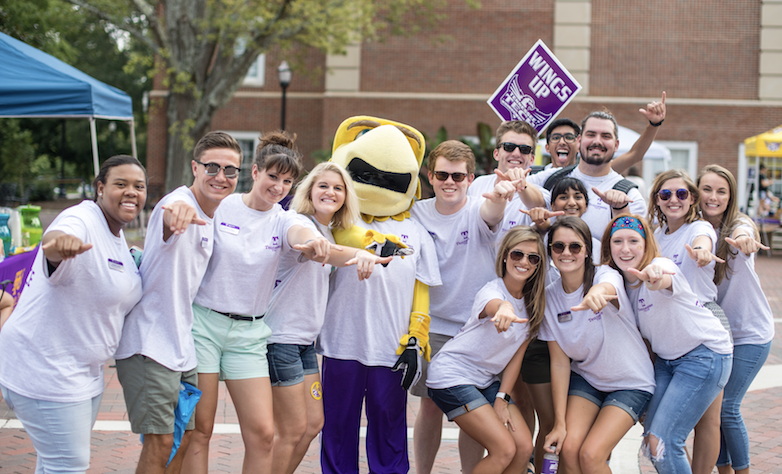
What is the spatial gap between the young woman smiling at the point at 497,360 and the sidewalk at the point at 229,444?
3.39ft

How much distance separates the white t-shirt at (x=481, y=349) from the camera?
3.63m

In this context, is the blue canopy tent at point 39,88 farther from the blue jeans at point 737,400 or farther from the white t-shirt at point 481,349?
the blue jeans at point 737,400

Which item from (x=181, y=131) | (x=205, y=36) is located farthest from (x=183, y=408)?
(x=205, y=36)

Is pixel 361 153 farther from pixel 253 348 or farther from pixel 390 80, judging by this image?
pixel 390 80

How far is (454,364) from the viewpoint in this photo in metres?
3.70

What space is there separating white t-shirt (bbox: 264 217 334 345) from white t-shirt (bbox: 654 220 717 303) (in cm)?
194

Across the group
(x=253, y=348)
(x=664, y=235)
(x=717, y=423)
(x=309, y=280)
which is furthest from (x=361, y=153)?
(x=717, y=423)

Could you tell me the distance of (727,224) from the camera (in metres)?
3.92

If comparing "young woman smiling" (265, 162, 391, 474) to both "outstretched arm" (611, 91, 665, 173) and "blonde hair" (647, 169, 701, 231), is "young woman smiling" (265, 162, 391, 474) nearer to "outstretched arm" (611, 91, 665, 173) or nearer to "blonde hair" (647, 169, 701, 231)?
"blonde hair" (647, 169, 701, 231)

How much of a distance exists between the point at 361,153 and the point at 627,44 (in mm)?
17569

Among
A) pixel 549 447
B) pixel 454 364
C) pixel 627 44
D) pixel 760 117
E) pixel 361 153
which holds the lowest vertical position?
pixel 549 447

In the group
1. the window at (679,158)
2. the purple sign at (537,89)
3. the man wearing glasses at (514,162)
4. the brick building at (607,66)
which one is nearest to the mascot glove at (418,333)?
the man wearing glasses at (514,162)

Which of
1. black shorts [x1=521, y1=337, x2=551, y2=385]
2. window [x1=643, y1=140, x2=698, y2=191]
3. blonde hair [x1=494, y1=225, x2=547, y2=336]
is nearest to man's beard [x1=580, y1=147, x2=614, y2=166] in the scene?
blonde hair [x1=494, y1=225, x2=547, y2=336]

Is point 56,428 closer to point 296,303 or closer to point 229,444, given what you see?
point 296,303
